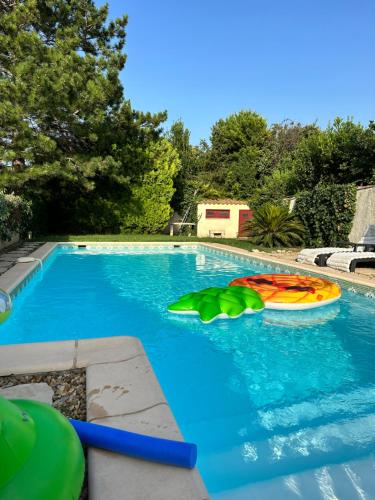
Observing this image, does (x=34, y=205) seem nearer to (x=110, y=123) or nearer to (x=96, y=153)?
(x=96, y=153)

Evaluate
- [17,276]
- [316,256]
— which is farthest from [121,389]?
[316,256]

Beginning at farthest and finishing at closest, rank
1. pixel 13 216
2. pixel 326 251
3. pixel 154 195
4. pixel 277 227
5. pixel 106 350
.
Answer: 1. pixel 154 195
2. pixel 277 227
3. pixel 13 216
4. pixel 326 251
5. pixel 106 350

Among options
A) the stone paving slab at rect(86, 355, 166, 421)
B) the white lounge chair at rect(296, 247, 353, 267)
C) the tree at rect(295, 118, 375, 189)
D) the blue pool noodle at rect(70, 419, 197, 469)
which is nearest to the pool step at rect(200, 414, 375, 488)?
the stone paving slab at rect(86, 355, 166, 421)

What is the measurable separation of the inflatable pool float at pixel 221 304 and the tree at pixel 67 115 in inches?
451

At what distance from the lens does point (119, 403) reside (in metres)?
2.23

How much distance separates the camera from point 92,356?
2990mm

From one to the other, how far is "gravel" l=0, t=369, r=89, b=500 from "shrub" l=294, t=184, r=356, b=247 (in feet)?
37.1

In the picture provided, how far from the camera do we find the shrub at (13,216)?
32.8 feet

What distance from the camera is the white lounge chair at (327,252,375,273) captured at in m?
8.79

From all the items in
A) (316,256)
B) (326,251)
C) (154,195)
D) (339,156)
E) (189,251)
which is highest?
(339,156)

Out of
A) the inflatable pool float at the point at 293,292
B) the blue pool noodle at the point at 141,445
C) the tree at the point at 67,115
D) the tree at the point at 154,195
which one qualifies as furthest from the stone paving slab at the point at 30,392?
the tree at the point at 154,195

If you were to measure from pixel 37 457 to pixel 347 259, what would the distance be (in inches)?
352

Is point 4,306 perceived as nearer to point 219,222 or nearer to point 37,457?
point 37,457

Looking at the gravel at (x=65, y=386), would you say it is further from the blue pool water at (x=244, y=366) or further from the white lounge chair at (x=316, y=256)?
the white lounge chair at (x=316, y=256)
